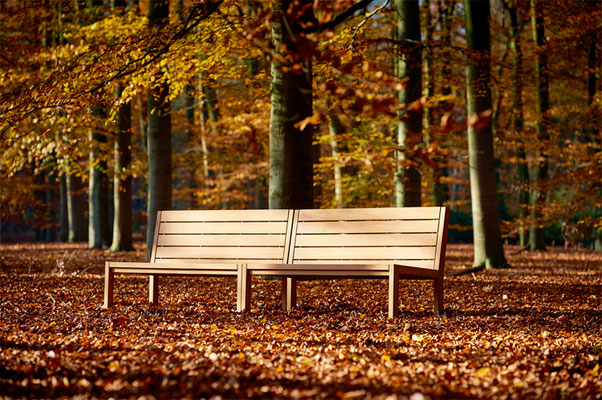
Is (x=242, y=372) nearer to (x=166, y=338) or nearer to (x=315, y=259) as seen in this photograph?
(x=166, y=338)

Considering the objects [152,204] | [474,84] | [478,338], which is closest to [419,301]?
[478,338]

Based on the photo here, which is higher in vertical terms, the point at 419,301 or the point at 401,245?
the point at 401,245

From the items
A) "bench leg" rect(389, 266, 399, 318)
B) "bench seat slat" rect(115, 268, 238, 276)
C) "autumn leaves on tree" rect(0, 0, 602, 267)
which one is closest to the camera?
"bench leg" rect(389, 266, 399, 318)

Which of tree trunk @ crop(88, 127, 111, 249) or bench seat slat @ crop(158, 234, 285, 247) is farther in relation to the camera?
tree trunk @ crop(88, 127, 111, 249)

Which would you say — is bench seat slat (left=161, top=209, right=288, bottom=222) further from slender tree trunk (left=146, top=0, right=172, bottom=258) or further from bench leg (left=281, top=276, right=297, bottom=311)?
slender tree trunk (left=146, top=0, right=172, bottom=258)

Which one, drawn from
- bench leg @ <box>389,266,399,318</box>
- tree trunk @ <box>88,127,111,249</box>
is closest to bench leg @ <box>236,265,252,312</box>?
bench leg @ <box>389,266,399,318</box>

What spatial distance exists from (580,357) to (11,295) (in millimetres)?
6068

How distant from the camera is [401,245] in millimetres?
6562

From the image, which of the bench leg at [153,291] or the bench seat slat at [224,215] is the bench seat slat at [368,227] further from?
the bench leg at [153,291]

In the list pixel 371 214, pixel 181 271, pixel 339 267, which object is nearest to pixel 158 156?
pixel 181 271

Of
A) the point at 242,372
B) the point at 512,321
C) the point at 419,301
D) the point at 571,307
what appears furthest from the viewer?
the point at 419,301

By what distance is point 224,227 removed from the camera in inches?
287

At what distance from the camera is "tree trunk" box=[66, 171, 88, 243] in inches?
867

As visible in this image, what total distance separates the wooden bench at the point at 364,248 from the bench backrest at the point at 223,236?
0.58 feet
